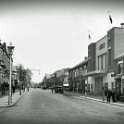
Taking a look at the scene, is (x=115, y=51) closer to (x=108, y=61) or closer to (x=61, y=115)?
(x=108, y=61)

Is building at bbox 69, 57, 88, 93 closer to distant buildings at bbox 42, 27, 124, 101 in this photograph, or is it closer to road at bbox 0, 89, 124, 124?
distant buildings at bbox 42, 27, 124, 101

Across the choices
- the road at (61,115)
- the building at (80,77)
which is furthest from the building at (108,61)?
the road at (61,115)

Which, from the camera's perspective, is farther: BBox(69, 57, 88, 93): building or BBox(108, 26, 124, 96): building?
BBox(69, 57, 88, 93): building

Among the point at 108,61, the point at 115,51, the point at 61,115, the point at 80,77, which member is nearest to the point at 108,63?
the point at 108,61

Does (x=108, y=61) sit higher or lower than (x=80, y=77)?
higher

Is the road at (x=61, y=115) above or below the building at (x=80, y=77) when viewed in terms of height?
below

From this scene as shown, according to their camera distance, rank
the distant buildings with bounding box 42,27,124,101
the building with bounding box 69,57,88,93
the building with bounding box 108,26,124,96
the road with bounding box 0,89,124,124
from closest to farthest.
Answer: the road with bounding box 0,89,124,124 → the distant buildings with bounding box 42,27,124,101 → the building with bounding box 108,26,124,96 → the building with bounding box 69,57,88,93

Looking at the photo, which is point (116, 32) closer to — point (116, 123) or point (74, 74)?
point (116, 123)

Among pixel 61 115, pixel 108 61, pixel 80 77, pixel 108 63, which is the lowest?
pixel 61 115

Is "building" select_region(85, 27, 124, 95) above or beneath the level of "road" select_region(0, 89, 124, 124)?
above

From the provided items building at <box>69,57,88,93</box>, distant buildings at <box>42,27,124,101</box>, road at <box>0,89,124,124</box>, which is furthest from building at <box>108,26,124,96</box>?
building at <box>69,57,88,93</box>

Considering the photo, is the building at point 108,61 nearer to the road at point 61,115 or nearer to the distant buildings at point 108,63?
the distant buildings at point 108,63

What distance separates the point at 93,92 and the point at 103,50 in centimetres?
976

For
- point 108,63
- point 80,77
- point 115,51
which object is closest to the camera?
point 115,51
